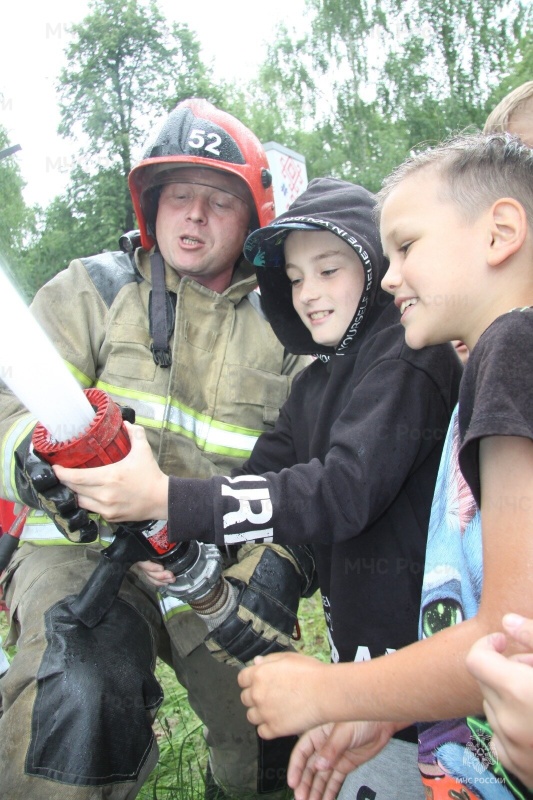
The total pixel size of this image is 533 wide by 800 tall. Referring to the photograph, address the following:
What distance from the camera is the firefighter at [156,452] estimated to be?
2031 millimetres

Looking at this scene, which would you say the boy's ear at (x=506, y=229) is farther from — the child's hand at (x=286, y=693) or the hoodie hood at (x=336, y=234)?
the child's hand at (x=286, y=693)

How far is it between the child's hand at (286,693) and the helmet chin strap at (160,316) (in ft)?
4.62

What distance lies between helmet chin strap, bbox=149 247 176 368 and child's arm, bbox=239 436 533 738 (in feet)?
5.00

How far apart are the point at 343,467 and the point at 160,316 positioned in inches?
49.2

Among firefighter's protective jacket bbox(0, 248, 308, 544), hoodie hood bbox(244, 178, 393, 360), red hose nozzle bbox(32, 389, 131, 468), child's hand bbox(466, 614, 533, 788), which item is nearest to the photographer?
child's hand bbox(466, 614, 533, 788)

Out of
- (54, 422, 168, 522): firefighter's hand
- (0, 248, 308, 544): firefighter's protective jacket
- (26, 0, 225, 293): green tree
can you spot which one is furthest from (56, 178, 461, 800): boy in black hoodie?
(26, 0, 225, 293): green tree

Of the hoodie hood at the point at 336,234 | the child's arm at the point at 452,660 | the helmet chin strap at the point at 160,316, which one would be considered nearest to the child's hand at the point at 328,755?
the child's arm at the point at 452,660

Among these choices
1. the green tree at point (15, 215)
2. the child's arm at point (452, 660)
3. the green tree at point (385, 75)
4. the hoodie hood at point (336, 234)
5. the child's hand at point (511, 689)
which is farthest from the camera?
the green tree at point (385, 75)

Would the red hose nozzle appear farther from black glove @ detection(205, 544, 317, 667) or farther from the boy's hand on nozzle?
black glove @ detection(205, 544, 317, 667)

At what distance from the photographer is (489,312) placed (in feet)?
4.91

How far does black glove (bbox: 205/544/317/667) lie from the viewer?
2203 millimetres

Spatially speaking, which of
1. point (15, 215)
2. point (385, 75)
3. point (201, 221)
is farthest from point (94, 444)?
point (385, 75)

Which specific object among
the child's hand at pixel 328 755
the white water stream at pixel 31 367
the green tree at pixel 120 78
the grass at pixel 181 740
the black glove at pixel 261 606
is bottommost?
the grass at pixel 181 740

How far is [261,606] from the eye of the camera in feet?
7.42
